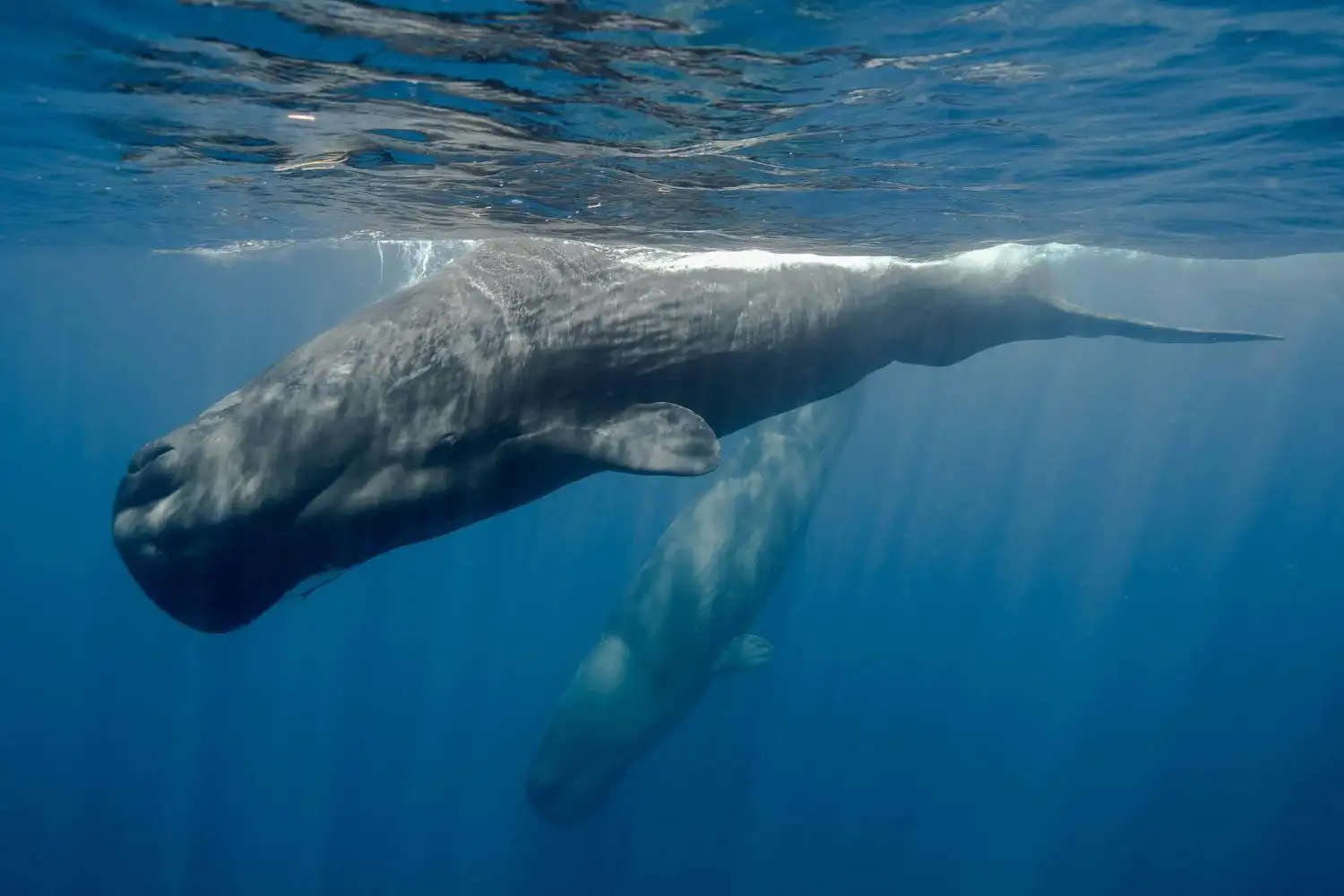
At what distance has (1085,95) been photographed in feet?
29.6

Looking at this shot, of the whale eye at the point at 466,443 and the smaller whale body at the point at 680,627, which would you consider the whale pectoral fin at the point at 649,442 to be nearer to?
the whale eye at the point at 466,443

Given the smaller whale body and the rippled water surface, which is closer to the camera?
the rippled water surface

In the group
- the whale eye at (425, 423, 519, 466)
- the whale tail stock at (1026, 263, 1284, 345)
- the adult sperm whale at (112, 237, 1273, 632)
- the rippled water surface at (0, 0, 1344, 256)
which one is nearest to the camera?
the adult sperm whale at (112, 237, 1273, 632)

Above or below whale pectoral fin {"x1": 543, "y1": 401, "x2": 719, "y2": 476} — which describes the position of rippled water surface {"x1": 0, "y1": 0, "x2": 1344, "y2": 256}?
above

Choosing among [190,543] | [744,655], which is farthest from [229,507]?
[744,655]

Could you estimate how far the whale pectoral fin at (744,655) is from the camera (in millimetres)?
18078

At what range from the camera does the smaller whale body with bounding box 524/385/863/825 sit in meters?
16.7

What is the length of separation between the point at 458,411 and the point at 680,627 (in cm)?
1201

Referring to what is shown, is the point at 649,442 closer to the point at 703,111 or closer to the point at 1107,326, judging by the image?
the point at 703,111

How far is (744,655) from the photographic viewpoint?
18.3 meters

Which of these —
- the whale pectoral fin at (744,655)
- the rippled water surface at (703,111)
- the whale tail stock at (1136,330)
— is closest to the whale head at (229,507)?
the rippled water surface at (703,111)

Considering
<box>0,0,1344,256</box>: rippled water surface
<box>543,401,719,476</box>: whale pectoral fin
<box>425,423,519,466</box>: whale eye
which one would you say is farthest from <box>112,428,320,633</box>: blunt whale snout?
<box>0,0,1344,256</box>: rippled water surface

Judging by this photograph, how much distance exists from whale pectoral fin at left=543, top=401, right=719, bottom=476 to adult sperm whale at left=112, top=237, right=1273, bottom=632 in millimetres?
14

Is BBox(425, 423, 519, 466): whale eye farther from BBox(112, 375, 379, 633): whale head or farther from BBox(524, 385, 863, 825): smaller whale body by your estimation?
BBox(524, 385, 863, 825): smaller whale body
